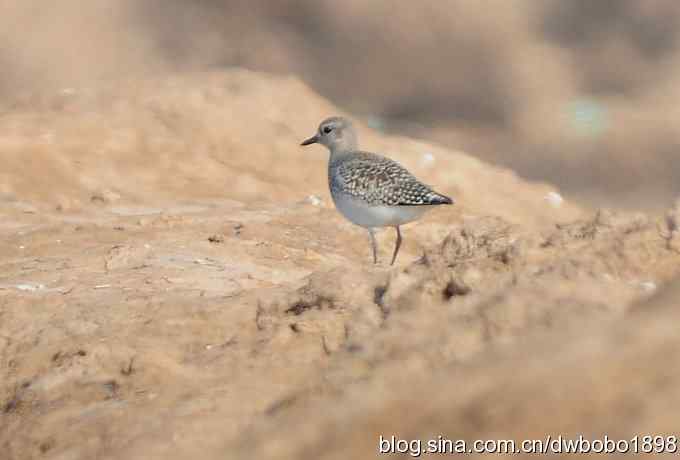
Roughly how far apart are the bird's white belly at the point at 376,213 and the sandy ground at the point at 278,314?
1.39 feet

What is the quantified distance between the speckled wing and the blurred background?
770 cm

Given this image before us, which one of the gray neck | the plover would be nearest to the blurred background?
the gray neck

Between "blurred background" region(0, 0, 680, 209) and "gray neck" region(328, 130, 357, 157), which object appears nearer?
"gray neck" region(328, 130, 357, 157)

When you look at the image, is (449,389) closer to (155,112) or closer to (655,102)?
(155,112)

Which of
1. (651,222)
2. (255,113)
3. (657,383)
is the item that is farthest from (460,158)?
(657,383)

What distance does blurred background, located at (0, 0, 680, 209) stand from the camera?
17188 mm

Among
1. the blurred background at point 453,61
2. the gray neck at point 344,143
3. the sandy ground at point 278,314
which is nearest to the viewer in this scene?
the sandy ground at point 278,314

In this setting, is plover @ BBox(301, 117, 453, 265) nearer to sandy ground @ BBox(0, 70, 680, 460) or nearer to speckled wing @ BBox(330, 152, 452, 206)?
speckled wing @ BBox(330, 152, 452, 206)

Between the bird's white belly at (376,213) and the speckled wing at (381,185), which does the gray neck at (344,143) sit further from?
the bird's white belly at (376,213)

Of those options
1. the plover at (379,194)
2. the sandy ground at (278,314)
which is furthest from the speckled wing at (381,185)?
the sandy ground at (278,314)

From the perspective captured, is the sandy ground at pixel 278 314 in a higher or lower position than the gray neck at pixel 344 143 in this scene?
lower

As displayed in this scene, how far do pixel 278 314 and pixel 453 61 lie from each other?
1302 centimetres

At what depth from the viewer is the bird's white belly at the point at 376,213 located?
29.0 ft

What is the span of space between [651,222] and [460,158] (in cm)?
956
